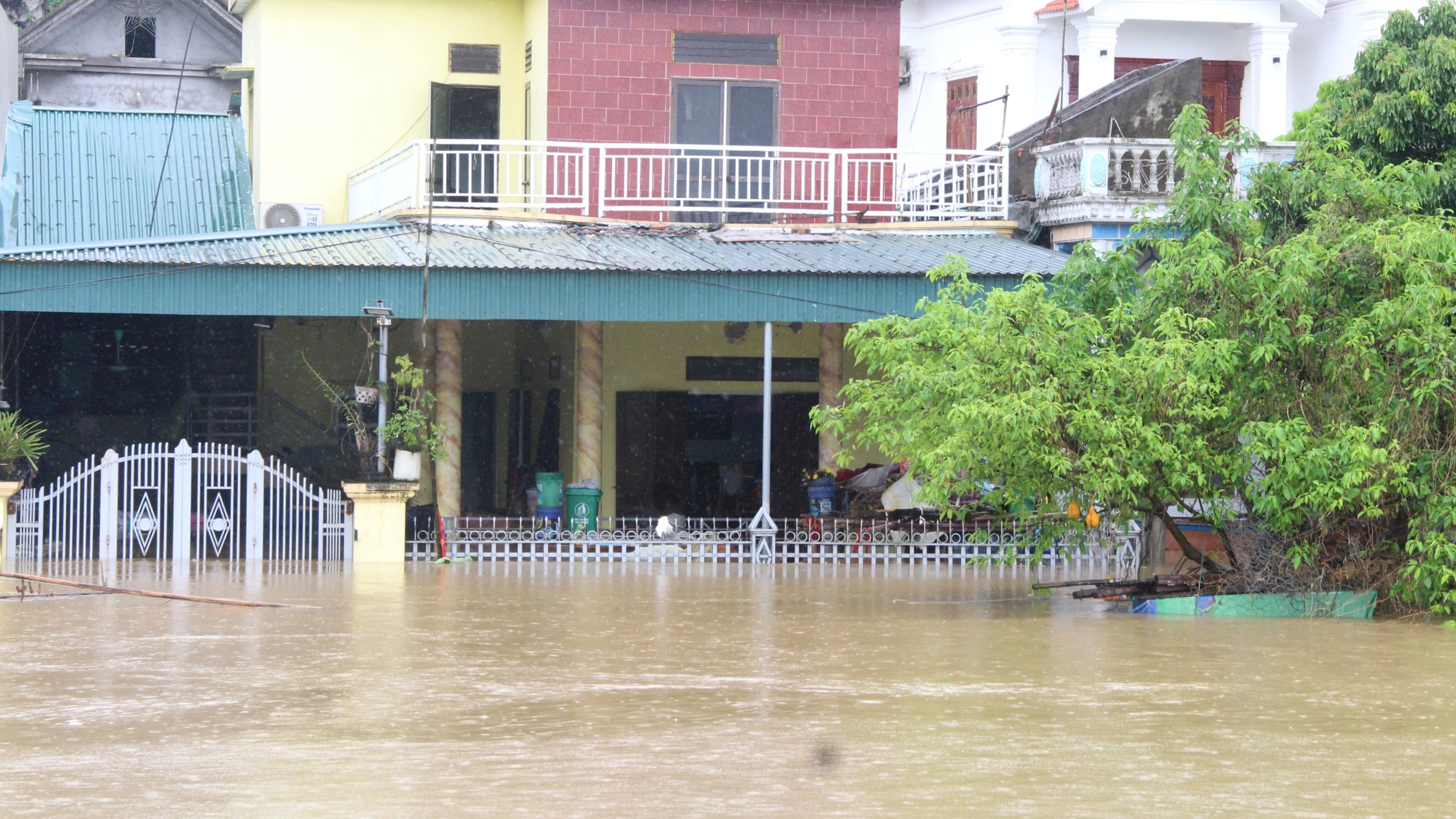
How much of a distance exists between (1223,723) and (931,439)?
5.24 m

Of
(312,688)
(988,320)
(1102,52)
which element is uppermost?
(1102,52)

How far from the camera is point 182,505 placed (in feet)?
55.7

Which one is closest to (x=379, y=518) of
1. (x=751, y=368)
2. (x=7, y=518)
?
(x=7, y=518)

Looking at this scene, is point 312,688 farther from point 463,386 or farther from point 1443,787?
point 463,386

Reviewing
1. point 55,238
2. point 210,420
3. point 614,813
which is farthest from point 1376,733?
point 55,238

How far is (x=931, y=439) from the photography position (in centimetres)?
1351

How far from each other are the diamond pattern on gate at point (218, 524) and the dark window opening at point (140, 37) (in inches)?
775

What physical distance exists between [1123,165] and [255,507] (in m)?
9.95

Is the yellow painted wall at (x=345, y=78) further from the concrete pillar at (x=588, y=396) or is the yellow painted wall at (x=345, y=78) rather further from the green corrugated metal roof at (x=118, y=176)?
the concrete pillar at (x=588, y=396)

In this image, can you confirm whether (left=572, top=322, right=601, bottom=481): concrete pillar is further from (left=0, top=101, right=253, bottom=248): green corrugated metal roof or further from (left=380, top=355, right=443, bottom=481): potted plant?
(left=0, top=101, right=253, bottom=248): green corrugated metal roof

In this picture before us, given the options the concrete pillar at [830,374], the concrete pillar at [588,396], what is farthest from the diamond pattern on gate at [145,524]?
the concrete pillar at [830,374]

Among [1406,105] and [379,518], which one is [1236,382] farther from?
[379,518]

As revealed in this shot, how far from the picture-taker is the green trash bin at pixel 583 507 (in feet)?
63.6

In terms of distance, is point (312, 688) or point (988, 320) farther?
point (988, 320)
